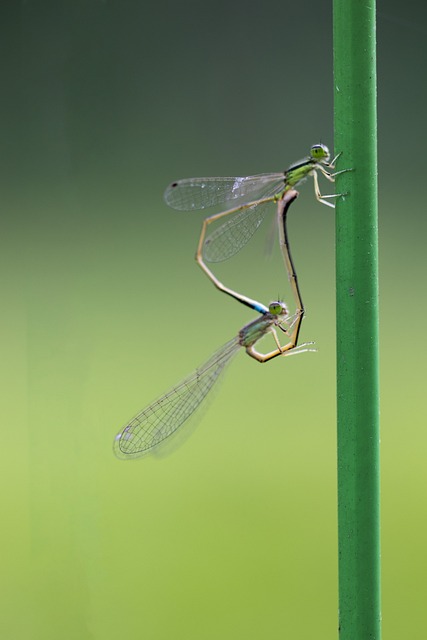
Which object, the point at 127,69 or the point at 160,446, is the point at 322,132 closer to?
the point at 127,69

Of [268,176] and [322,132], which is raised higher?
[322,132]

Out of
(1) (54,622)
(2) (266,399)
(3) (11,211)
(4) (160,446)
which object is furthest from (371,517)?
(1) (54,622)

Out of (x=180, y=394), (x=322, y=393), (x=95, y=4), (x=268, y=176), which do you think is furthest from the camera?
(x=322, y=393)

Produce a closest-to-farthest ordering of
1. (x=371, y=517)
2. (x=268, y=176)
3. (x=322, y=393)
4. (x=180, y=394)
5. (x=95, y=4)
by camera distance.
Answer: (x=371, y=517)
(x=268, y=176)
(x=180, y=394)
(x=95, y=4)
(x=322, y=393)

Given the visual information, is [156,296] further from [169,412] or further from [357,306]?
[357,306]

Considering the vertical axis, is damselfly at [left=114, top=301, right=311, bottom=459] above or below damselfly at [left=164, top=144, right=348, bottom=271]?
below

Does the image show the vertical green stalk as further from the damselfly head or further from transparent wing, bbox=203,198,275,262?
transparent wing, bbox=203,198,275,262

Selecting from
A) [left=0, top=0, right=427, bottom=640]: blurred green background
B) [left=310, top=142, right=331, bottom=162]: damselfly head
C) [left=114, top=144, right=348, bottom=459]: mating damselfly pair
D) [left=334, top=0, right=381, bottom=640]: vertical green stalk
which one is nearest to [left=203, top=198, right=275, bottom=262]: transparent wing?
[left=114, top=144, right=348, bottom=459]: mating damselfly pair
